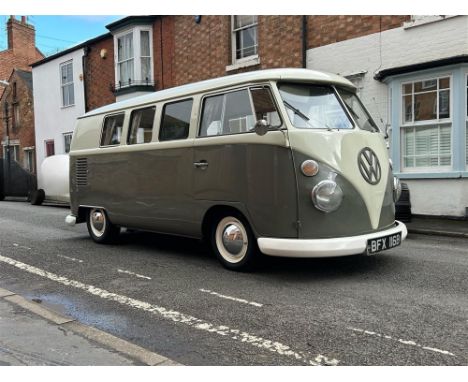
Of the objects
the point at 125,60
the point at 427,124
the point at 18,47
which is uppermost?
the point at 18,47

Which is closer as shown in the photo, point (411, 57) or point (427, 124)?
point (427, 124)

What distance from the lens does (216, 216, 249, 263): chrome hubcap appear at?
18.5 feet

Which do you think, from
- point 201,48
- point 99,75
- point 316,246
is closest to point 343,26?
point 201,48

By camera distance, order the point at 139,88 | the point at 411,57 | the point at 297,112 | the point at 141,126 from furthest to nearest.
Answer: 1. the point at 139,88
2. the point at 411,57
3. the point at 141,126
4. the point at 297,112

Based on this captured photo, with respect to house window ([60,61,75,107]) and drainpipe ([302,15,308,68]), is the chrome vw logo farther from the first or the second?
house window ([60,61,75,107])

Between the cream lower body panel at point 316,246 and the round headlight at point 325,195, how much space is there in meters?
0.36

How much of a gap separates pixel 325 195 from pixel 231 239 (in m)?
1.34

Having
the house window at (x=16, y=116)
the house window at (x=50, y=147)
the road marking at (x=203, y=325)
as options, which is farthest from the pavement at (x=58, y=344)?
the house window at (x=16, y=116)

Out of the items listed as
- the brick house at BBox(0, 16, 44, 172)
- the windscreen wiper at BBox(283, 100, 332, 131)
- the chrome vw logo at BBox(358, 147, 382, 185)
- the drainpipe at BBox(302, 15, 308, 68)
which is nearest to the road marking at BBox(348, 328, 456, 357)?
the chrome vw logo at BBox(358, 147, 382, 185)

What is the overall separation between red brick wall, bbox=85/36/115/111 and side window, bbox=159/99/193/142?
41.0 feet

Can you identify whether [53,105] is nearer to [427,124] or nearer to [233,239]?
[427,124]

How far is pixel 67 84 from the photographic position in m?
21.4

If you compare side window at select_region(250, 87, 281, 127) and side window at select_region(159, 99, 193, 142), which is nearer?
side window at select_region(250, 87, 281, 127)

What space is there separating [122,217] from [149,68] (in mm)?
11116
